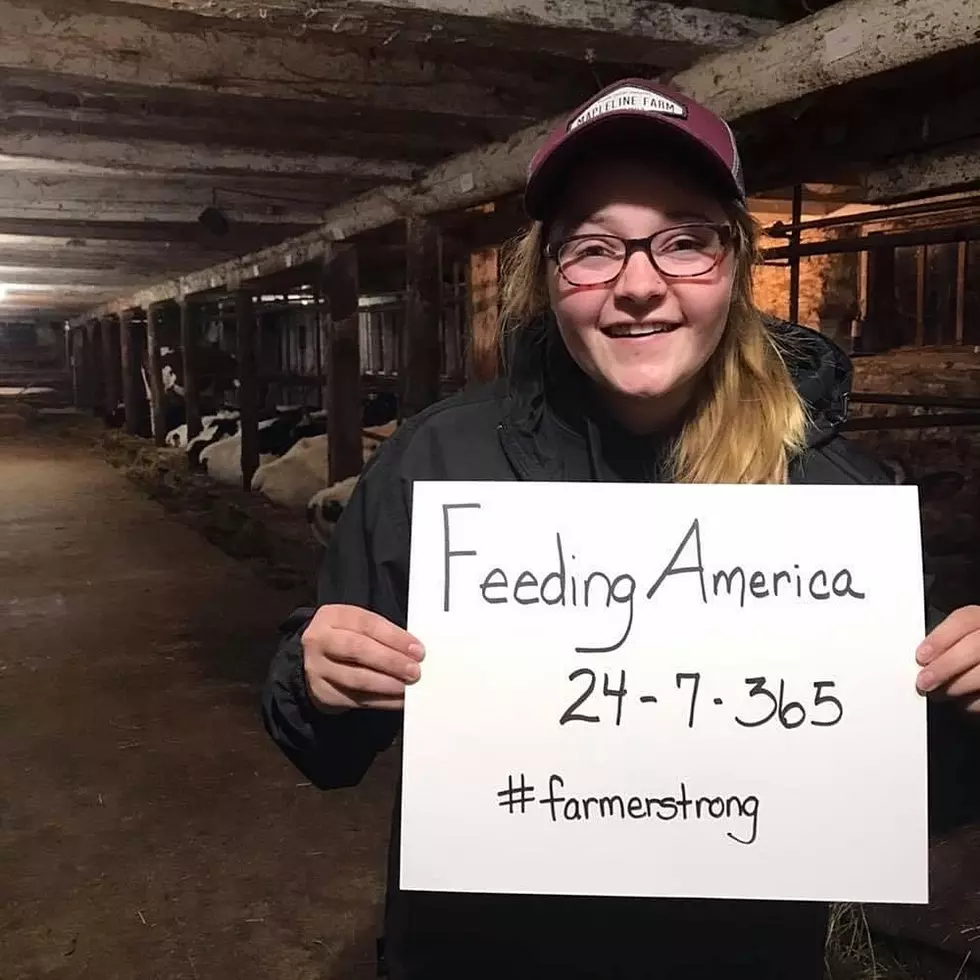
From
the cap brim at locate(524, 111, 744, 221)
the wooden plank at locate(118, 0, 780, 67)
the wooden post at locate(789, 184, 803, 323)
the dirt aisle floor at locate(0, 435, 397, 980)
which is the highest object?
the wooden plank at locate(118, 0, 780, 67)

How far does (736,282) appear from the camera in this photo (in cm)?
107

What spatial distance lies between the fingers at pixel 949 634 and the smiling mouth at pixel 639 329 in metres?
0.35

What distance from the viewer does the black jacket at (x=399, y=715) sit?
3.28 ft

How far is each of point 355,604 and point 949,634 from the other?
1.78 ft

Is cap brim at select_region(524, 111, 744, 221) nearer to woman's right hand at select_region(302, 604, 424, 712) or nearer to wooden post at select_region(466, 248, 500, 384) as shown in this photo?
woman's right hand at select_region(302, 604, 424, 712)

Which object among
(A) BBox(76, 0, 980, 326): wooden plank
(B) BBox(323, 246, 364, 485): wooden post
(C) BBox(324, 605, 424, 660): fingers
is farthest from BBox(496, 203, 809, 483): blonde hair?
(B) BBox(323, 246, 364, 485): wooden post

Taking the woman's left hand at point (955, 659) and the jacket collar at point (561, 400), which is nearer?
the woman's left hand at point (955, 659)

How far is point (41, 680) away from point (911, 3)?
10.9 ft

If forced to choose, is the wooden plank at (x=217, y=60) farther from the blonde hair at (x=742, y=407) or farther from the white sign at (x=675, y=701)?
the white sign at (x=675, y=701)

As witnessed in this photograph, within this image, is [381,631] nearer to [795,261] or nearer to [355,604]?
[355,604]

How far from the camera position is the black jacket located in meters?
1.00

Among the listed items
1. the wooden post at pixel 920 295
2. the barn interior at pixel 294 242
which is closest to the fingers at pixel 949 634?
the barn interior at pixel 294 242

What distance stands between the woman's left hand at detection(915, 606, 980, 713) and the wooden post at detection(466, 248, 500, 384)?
3572mm

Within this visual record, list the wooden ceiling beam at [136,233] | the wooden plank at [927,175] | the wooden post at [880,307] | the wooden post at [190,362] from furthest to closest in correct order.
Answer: the wooden post at [190,362], the wooden post at [880,307], the wooden ceiling beam at [136,233], the wooden plank at [927,175]
